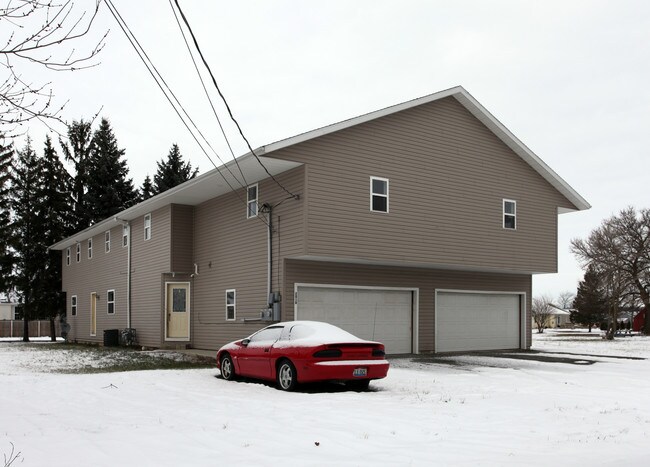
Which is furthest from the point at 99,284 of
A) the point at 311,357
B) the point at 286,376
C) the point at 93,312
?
the point at 311,357

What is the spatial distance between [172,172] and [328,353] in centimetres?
4418

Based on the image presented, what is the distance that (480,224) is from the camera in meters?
22.6

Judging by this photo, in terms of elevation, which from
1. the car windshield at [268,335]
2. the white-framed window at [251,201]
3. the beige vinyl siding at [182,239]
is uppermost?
the white-framed window at [251,201]

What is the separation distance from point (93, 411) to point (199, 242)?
14.9 metres

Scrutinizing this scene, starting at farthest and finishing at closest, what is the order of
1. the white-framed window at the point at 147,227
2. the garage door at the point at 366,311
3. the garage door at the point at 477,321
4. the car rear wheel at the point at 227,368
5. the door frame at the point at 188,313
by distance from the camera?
the white-framed window at the point at 147,227
the door frame at the point at 188,313
the garage door at the point at 477,321
the garage door at the point at 366,311
the car rear wheel at the point at 227,368

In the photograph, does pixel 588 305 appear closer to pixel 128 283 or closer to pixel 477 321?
pixel 477 321

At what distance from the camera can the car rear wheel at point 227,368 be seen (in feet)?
48.1

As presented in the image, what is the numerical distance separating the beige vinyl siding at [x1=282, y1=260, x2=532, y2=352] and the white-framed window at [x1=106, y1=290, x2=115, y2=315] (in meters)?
14.1

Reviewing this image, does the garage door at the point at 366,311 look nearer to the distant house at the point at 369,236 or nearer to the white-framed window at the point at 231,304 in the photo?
the distant house at the point at 369,236

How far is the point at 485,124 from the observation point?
23250 mm

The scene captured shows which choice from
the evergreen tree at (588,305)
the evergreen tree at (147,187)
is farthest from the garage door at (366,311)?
the evergreen tree at (588,305)

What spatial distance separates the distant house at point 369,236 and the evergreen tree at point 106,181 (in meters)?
19.0

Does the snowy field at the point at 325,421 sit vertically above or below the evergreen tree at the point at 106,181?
below

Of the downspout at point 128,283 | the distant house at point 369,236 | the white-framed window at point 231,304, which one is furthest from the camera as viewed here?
the downspout at point 128,283
